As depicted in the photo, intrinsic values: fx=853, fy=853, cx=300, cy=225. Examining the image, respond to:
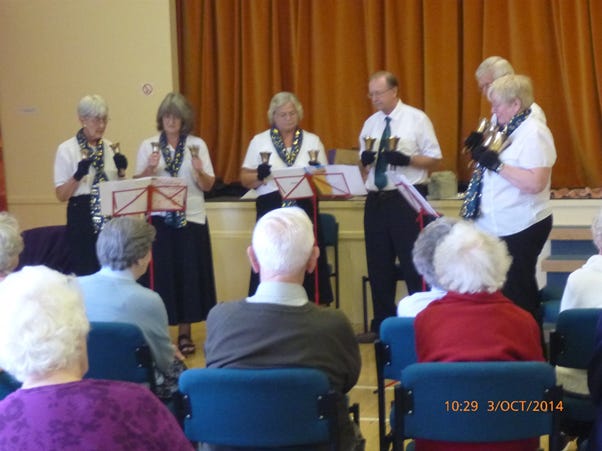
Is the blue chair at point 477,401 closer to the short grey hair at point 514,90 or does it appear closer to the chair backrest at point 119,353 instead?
the chair backrest at point 119,353

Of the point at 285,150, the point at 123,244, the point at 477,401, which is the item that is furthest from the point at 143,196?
the point at 477,401

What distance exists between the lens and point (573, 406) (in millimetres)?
2592

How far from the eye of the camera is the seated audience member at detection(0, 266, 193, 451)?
152 centimetres

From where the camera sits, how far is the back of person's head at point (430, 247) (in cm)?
266

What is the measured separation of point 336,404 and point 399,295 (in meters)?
3.33

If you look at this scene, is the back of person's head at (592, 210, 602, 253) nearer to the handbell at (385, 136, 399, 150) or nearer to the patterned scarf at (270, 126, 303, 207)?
the handbell at (385, 136, 399, 150)

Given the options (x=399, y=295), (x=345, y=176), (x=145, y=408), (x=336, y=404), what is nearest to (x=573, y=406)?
(x=336, y=404)

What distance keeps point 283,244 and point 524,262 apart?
1.98 metres

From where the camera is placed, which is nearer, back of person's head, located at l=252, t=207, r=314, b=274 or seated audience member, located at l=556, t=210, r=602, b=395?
back of person's head, located at l=252, t=207, r=314, b=274

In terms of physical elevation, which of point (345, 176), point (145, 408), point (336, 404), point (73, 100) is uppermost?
point (73, 100)

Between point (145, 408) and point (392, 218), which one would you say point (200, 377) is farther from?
point (392, 218)

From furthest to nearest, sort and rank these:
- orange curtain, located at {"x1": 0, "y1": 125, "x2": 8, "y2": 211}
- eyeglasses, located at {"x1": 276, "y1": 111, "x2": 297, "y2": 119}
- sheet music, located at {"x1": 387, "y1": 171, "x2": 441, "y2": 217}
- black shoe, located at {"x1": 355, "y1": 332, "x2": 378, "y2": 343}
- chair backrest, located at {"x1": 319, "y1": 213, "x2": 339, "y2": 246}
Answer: orange curtain, located at {"x1": 0, "y1": 125, "x2": 8, "y2": 211} < chair backrest, located at {"x1": 319, "y1": 213, "x2": 339, "y2": 246} < black shoe, located at {"x1": 355, "y1": 332, "x2": 378, "y2": 343} < eyeglasses, located at {"x1": 276, "y1": 111, "x2": 297, "y2": 119} < sheet music, located at {"x1": 387, "y1": 171, "x2": 441, "y2": 217}

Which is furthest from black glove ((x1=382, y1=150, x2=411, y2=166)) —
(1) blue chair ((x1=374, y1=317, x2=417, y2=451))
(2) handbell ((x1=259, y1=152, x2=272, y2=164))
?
(1) blue chair ((x1=374, y1=317, x2=417, y2=451))

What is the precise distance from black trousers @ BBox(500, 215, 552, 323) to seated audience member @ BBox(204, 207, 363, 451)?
6.05 feet
